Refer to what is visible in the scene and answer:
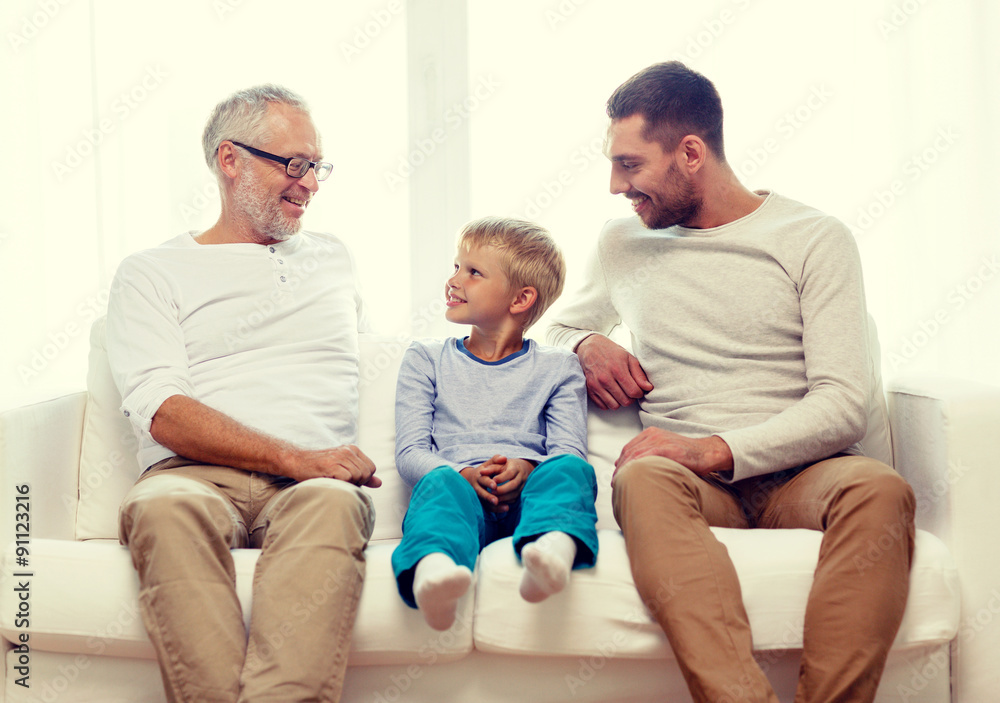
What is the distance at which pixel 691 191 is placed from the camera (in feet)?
5.56

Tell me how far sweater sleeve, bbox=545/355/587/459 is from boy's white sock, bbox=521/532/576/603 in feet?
1.13

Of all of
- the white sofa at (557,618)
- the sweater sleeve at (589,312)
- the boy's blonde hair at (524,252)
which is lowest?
the white sofa at (557,618)

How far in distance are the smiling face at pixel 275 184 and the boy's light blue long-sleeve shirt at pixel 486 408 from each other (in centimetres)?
41

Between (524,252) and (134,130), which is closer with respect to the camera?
(524,252)

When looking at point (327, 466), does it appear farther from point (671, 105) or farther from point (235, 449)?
point (671, 105)

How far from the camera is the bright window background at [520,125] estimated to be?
7.35 ft

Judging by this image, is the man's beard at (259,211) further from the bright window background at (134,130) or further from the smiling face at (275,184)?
the bright window background at (134,130)

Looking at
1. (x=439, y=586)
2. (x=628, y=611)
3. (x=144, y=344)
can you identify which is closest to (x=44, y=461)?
(x=144, y=344)

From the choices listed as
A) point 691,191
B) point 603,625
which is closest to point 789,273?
point 691,191

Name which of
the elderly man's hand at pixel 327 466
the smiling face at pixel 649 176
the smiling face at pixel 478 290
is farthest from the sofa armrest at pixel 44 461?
the smiling face at pixel 649 176

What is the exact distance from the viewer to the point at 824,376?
58.7 inches

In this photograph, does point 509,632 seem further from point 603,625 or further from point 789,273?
point 789,273

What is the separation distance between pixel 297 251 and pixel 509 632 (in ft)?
3.15

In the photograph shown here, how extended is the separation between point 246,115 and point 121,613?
1.04m
